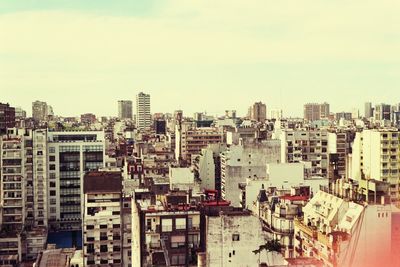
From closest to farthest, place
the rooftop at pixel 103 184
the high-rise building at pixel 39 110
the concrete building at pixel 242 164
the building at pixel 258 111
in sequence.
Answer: the rooftop at pixel 103 184
the concrete building at pixel 242 164
the high-rise building at pixel 39 110
the building at pixel 258 111

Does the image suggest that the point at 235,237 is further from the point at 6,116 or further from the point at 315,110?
the point at 315,110

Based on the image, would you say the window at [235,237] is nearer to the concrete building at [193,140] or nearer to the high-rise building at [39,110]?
→ the concrete building at [193,140]

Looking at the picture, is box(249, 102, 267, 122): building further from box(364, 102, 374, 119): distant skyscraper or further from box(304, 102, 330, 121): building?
box(364, 102, 374, 119): distant skyscraper

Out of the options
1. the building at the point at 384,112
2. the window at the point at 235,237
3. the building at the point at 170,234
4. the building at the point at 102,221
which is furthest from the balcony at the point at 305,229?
the building at the point at 384,112

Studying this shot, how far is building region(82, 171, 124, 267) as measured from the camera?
29781 millimetres

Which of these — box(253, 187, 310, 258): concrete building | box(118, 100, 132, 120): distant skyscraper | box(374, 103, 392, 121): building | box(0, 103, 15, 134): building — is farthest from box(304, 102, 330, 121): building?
box(253, 187, 310, 258): concrete building

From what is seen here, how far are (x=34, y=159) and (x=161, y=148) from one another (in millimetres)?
32264

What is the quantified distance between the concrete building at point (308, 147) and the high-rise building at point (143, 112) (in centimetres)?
7861

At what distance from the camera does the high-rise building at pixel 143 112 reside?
418 ft

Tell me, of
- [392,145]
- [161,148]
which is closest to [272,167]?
[392,145]

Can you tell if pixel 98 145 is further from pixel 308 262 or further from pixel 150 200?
pixel 308 262

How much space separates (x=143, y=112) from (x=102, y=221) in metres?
101

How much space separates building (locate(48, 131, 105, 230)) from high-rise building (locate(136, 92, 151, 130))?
80671mm

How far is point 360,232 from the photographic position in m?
Answer: 22.2
